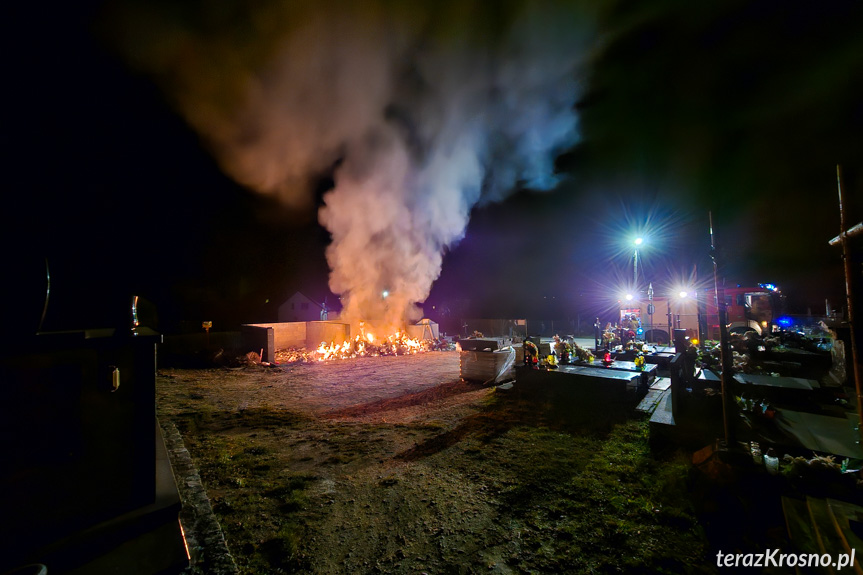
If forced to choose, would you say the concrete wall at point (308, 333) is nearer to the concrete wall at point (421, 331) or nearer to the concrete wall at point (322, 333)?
the concrete wall at point (322, 333)

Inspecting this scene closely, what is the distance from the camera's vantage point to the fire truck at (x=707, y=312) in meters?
17.5

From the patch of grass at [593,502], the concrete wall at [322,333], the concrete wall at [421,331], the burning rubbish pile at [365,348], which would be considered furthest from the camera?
the concrete wall at [421,331]

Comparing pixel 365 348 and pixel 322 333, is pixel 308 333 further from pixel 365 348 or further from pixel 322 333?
pixel 365 348

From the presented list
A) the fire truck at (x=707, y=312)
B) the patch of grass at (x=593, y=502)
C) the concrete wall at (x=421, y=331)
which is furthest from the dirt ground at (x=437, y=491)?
the concrete wall at (x=421, y=331)

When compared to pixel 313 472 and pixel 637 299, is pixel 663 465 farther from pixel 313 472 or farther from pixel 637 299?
pixel 637 299

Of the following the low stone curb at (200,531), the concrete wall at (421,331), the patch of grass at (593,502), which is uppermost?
the concrete wall at (421,331)

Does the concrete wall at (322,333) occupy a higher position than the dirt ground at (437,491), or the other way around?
the concrete wall at (322,333)

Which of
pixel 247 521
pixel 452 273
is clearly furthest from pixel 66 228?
pixel 452 273

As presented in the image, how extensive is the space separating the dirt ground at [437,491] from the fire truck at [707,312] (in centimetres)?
1014

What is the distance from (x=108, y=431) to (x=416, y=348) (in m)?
22.7

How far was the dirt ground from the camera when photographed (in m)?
3.71

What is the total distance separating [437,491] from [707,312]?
76.3 feet

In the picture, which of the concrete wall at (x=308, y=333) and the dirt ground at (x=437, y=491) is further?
the concrete wall at (x=308, y=333)

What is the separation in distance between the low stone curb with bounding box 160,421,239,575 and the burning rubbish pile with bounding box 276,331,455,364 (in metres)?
16.7
